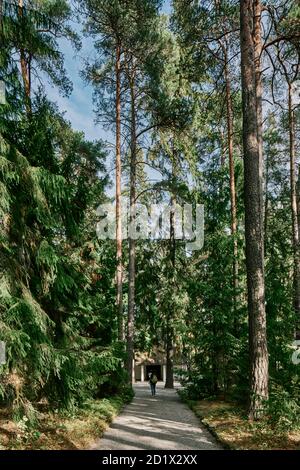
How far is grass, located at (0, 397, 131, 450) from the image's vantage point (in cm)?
706

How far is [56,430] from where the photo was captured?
27.3 feet

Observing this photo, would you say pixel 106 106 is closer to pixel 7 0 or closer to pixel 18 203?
pixel 7 0

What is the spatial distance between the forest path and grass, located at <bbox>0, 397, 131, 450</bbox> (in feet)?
0.95

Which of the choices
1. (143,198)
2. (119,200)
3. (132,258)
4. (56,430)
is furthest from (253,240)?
(143,198)

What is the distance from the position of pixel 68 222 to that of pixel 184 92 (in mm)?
6803

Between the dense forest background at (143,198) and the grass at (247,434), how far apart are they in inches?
16.7

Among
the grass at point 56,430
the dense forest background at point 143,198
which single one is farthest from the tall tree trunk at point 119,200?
the grass at point 56,430

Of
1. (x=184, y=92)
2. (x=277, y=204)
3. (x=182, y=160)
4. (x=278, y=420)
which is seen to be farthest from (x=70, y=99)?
(x=277, y=204)

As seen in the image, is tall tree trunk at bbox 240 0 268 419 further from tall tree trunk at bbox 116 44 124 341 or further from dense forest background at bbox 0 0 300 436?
tall tree trunk at bbox 116 44 124 341

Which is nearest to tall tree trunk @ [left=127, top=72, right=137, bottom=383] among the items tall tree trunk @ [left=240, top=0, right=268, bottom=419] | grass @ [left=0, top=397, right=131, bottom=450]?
grass @ [left=0, top=397, right=131, bottom=450]

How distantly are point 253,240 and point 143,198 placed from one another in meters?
11.1

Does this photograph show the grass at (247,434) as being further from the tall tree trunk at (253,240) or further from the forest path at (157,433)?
the tall tree trunk at (253,240)

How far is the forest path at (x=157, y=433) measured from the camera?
7.73 meters

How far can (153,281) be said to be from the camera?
25.5 meters
